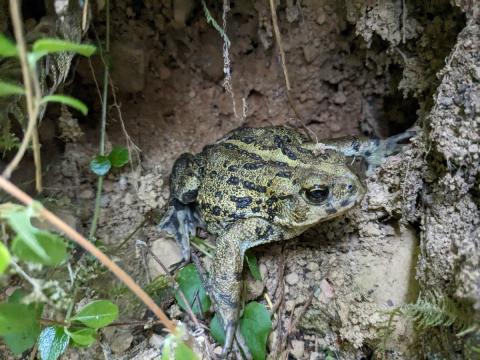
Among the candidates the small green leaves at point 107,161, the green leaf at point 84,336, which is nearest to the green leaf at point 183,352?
the green leaf at point 84,336

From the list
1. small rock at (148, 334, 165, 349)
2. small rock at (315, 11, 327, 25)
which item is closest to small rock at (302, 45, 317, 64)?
small rock at (315, 11, 327, 25)

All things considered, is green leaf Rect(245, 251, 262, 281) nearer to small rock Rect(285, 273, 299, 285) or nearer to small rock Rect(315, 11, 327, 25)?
small rock Rect(285, 273, 299, 285)

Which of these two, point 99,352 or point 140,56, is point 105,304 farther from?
point 140,56

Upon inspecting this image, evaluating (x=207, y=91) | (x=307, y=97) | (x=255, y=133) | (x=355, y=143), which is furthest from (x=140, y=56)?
(x=355, y=143)


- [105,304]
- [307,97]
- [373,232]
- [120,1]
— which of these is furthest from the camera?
[307,97]

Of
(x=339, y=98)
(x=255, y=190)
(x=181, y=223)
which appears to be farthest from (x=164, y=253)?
(x=339, y=98)
